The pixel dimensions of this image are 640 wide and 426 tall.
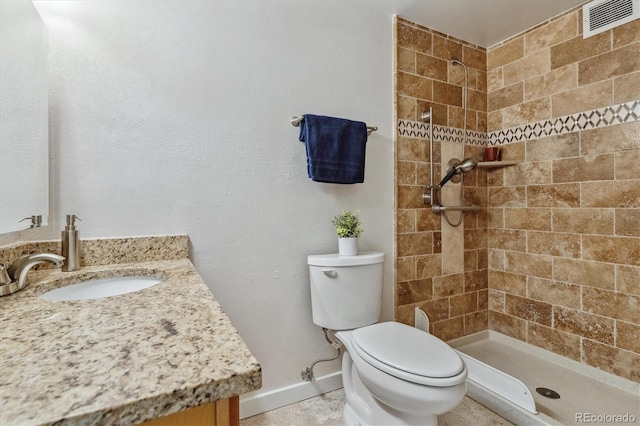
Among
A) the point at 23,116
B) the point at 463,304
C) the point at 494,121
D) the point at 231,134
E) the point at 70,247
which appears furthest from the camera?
the point at 494,121

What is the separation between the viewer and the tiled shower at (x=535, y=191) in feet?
5.56

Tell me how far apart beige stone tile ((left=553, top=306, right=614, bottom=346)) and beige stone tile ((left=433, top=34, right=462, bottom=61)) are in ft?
5.73

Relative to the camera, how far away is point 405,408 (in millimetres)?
1150

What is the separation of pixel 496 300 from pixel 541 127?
3.97ft

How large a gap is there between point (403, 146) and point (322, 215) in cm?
69

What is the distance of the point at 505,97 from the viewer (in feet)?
7.32

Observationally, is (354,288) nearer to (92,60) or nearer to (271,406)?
(271,406)

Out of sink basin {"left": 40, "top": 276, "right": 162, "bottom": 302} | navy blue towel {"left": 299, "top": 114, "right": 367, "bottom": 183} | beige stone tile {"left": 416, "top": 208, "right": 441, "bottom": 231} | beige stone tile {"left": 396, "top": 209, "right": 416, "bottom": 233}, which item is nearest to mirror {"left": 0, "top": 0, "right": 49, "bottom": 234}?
sink basin {"left": 40, "top": 276, "right": 162, "bottom": 302}

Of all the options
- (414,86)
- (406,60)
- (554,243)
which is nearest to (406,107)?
(414,86)

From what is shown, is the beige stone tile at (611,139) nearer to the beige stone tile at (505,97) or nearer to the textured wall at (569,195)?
the textured wall at (569,195)

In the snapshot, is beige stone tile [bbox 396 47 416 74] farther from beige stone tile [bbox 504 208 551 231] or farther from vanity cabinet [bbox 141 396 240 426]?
vanity cabinet [bbox 141 396 240 426]

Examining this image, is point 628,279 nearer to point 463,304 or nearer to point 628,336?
point 628,336

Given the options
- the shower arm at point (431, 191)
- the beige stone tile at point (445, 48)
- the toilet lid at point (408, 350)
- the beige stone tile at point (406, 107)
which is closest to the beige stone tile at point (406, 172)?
the shower arm at point (431, 191)

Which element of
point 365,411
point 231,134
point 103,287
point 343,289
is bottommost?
point 365,411
